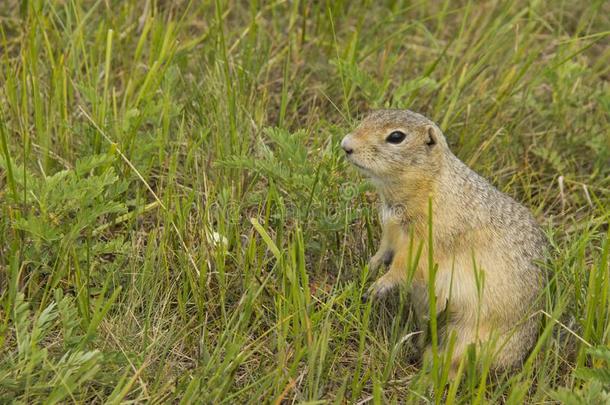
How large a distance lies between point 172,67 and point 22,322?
1873mm

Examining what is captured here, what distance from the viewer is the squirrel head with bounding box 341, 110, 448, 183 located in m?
3.60

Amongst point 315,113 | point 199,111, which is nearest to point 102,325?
point 199,111

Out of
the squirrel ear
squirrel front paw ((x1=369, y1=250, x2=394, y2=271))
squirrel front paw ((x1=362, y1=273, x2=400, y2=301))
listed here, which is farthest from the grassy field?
the squirrel ear

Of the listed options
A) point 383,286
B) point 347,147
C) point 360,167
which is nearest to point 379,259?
point 383,286

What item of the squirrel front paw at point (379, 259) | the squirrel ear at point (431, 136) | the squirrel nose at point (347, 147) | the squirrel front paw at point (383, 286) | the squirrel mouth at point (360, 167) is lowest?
the squirrel front paw at point (379, 259)

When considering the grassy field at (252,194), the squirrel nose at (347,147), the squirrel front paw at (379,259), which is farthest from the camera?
the squirrel front paw at (379,259)

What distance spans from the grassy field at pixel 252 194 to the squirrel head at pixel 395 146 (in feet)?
0.81

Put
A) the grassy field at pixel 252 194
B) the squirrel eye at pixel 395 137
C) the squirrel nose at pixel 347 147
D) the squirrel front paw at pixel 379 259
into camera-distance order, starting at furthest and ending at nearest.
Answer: the squirrel front paw at pixel 379 259 < the squirrel eye at pixel 395 137 < the squirrel nose at pixel 347 147 < the grassy field at pixel 252 194

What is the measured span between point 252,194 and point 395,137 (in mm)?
699

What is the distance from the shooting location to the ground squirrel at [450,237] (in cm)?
365

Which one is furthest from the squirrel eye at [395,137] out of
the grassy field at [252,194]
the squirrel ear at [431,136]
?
the grassy field at [252,194]

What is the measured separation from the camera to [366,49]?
16.6ft

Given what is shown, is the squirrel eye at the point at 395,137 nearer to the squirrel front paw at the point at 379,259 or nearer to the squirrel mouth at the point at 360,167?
the squirrel mouth at the point at 360,167

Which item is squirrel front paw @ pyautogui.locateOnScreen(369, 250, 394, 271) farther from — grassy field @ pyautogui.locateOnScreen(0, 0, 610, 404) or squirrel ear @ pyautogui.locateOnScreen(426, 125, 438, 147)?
squirrel ear @ pyautogui.locateOnScreen(426, 125, 438, 147)
